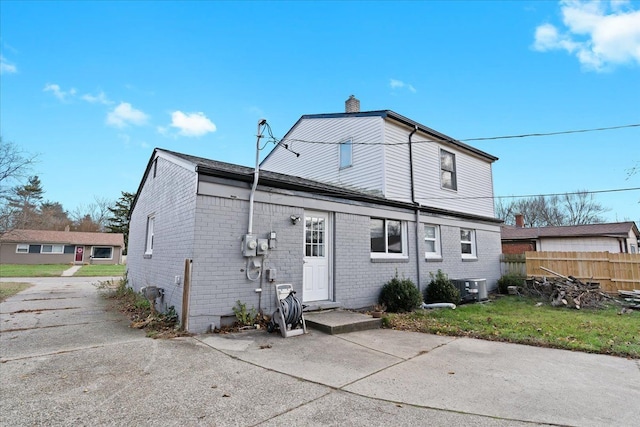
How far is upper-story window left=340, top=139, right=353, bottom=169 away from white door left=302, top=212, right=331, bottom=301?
4.04 metres

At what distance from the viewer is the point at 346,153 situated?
39.1ft

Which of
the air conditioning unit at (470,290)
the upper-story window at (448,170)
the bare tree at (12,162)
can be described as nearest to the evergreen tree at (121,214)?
the bare tree at (12,162)

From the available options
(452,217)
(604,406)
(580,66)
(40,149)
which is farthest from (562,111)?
(40,149)

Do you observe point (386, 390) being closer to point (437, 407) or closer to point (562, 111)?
point (437, 407)

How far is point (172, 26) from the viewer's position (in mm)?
10477

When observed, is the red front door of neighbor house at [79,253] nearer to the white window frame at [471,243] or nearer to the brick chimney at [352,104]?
the brick chimney at [352,104]

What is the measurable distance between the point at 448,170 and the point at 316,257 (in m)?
7.69

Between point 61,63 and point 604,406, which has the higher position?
point 61,63

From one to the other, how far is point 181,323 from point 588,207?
5034cm

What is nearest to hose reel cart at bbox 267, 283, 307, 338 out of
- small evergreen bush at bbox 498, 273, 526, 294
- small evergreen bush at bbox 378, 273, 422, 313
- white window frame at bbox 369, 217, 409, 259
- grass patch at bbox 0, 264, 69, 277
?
small evergreen bush at bbox 378, 273, 422, 313

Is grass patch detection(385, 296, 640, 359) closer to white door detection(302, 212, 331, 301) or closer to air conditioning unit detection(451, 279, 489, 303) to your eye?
air conditioning unit detection(451, 279, 489, 303)

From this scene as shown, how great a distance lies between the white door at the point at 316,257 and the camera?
785 cm

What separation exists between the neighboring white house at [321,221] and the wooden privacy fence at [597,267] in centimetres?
175

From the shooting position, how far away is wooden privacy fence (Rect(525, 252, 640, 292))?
11688 millimetres
